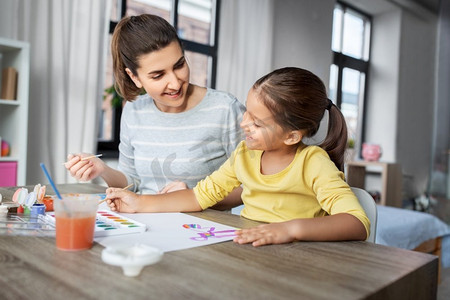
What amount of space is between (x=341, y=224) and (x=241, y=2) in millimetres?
3436

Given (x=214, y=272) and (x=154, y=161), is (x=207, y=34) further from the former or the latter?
(x=214, y=272)

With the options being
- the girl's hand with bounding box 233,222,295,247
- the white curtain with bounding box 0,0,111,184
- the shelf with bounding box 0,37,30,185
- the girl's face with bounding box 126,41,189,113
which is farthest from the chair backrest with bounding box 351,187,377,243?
the white curtain with bounding box 0,0,111,184

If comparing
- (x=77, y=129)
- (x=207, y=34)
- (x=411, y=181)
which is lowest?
(x=411, y=181)

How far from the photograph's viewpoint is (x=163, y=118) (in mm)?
1481

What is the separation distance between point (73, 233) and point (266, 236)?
0.32 meters

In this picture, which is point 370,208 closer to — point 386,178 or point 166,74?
point 166,74

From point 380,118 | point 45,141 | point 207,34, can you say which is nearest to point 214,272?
point 45,141

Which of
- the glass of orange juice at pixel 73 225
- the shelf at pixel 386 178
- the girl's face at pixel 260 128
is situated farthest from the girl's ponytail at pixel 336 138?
the shelf at pixel 386 178

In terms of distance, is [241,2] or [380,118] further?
[380,118]

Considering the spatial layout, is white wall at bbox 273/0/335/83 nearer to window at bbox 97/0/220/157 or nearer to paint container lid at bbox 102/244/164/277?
window at bbox 97/0/220/157

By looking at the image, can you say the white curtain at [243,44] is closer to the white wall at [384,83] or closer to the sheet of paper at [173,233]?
the white wall at [384,83]

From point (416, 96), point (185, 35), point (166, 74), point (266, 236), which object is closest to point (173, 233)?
point (266, 236)

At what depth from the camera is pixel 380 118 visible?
18.6 feet

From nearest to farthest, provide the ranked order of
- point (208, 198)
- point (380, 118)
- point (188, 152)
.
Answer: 1. point (208, 198)
2. point (188, 152)
3. point (380, 118)
